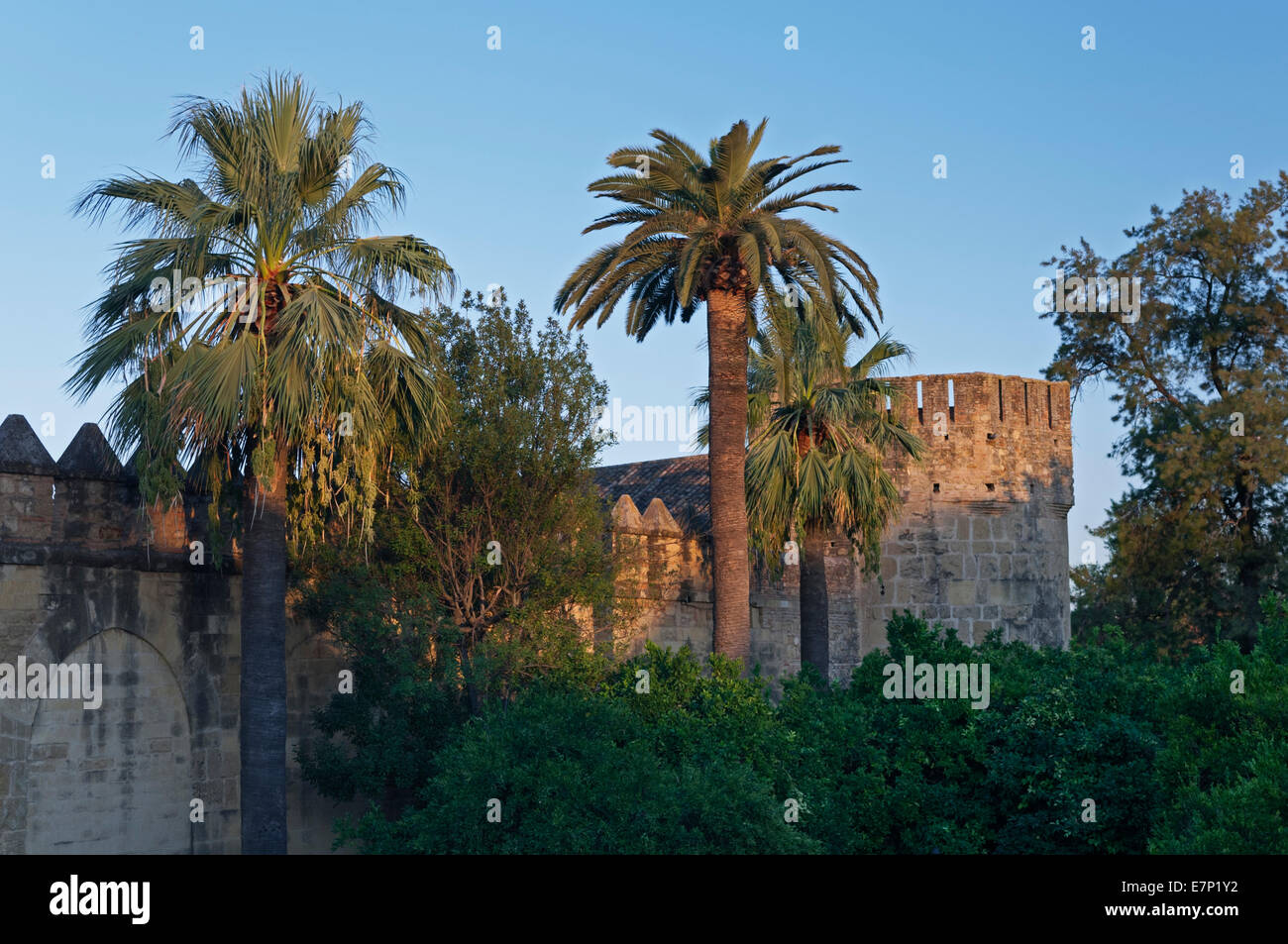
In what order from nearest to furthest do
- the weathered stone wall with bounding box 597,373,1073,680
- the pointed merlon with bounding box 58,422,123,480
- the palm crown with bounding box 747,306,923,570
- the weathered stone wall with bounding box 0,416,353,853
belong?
the weathered stone wall with bounding box 0,416,353,853
the pointed merlon with bounding box 58,422,123,480
the palm crown with bounding box 747,306,923,570
the weathered stone wall with bounding box 597,373,1073,680

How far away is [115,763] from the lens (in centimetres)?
1659

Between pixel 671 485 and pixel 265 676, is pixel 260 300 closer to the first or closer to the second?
pixel 265 676

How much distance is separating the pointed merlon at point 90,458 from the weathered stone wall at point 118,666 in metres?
0.02

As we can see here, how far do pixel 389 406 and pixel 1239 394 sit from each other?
20.8 metres

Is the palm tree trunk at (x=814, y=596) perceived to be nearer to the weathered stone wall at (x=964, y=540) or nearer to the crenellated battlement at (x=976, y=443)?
the weathered stone wall at (x=964, y=540)

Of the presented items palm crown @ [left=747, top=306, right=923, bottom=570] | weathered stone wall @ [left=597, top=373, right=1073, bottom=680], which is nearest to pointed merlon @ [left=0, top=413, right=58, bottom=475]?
palm crown @ [left=747, top=306, right=923, bottom=570]

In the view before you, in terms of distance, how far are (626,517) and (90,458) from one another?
948 centimetres

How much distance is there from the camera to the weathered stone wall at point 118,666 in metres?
15.7

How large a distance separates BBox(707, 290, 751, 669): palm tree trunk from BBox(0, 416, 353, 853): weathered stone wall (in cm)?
575

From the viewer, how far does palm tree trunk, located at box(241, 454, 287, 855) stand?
592 inches

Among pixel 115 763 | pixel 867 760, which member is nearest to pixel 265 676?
pixel 115 763

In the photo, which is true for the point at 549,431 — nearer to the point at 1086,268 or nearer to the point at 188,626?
the point at 188,626

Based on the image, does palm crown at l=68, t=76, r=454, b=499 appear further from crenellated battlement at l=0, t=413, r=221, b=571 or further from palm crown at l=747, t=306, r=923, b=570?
palm crown at l=747, t=306, r=923, b=570
